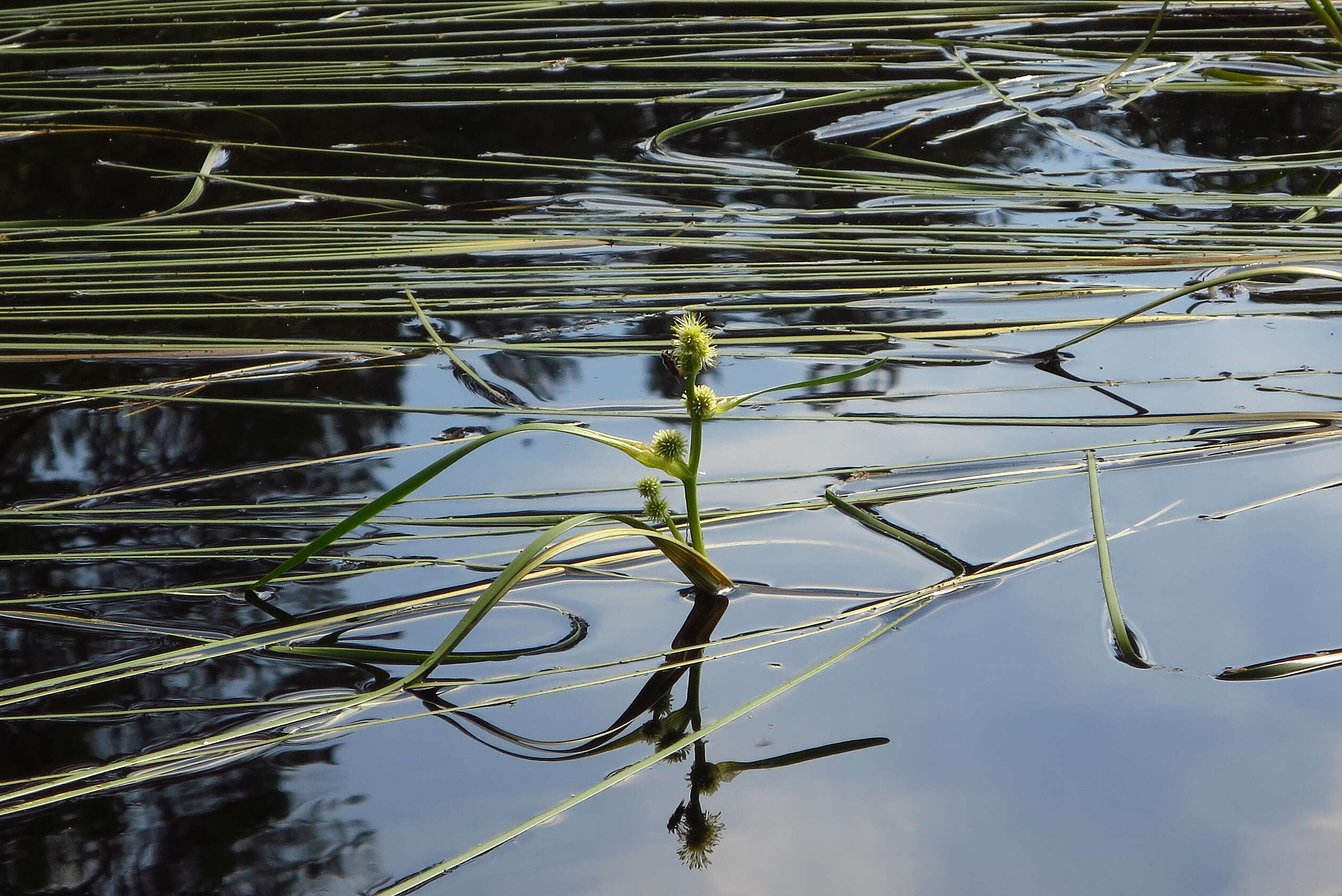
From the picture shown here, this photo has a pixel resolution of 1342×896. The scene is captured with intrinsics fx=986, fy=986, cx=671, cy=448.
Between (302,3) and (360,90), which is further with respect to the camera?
(302,3)

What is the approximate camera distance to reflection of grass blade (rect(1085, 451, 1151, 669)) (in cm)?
72

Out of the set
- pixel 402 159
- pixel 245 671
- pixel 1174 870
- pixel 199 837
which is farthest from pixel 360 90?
pixel 1174 870

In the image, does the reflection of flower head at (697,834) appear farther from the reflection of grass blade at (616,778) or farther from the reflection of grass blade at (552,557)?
the reflection of grass blade at (552,557)

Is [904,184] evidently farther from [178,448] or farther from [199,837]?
[199,837]

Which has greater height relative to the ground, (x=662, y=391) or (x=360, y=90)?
(x=360, y=90)

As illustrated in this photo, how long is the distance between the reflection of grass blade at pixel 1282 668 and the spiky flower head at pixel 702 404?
42 cm

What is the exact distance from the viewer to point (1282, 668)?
710mm

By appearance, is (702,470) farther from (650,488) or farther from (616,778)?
(616,778)

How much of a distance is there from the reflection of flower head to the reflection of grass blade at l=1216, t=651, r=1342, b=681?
1.26ft

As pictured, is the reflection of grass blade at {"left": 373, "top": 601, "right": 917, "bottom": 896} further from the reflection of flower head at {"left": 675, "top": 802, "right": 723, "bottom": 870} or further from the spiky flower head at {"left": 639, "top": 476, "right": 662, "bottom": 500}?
the spiky flower head at {"left": 639, "top": 476, "right": 662, "bottom": 500}

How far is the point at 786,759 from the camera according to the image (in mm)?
667

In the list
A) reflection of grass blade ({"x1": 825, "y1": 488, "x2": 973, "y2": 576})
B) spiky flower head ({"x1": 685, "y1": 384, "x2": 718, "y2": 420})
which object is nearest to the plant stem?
spiky flower head ({"x1": 685, "y1": 384, "x2": 718, "y2": 420})

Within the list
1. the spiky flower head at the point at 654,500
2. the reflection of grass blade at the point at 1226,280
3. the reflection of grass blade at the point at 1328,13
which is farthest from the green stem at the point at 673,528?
Answer: the reflection of grass blade at the point at 1328,13

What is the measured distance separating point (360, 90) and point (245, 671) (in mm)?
1522
